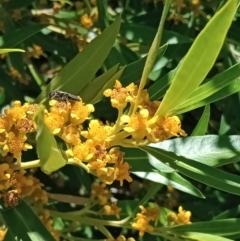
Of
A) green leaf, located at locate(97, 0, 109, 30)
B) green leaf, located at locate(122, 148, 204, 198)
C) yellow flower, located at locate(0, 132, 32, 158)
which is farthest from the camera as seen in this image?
green leaf, located at locate(97, 0, 109, 30)

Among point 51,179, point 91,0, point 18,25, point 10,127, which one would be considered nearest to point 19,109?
point 10,127

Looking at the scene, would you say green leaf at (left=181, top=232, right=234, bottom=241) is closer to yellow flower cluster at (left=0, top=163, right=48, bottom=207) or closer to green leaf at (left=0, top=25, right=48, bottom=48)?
yellow flower cluster at (left=0, top=163, right=48, bottom=207)

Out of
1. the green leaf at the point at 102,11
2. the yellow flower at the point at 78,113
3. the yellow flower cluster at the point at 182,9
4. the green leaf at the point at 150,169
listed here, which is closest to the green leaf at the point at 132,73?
the green leaf at the point at 150,169

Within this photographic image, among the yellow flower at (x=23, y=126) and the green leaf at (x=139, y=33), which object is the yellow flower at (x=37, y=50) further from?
the yellow flower at (x=23, y=126)

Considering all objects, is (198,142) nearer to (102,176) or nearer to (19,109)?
(102,176)

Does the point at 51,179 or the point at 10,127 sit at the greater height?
the point at 10,127

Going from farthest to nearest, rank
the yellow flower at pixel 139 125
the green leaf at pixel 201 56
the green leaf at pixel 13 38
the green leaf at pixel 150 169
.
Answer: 1. the green leaf at pixel 13 38
2. the green leaf at pixel 150 169
3. the yellow flower at pixel 139 125
4. the green leaf at pixel 201 56

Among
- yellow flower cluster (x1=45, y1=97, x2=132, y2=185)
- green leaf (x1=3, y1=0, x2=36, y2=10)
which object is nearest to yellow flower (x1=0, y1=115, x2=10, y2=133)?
yellow flower cluster (x1=45, y1=97, x2=132, y2=185)
